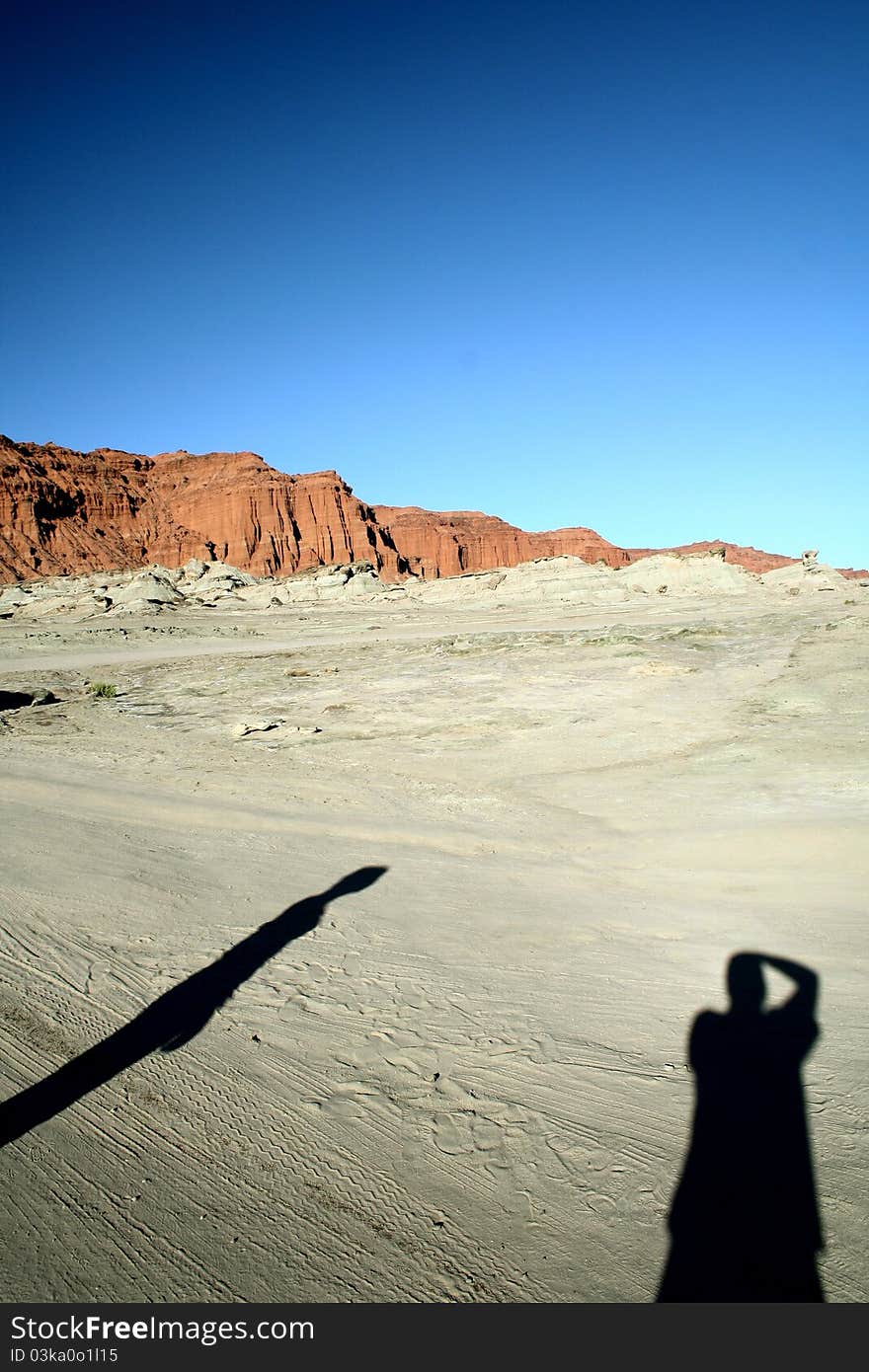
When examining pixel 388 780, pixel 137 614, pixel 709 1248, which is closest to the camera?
pixel 709 1248

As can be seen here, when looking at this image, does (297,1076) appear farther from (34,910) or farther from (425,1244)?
(34,910)

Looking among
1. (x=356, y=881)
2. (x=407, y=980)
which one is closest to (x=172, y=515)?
(x=356, y=881)

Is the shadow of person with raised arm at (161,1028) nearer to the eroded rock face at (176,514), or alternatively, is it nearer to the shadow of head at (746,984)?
the shadow of head at (746,984)

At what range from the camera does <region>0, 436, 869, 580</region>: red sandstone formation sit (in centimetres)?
9775

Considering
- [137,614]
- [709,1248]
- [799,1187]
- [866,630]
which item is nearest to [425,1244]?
[709,1248]

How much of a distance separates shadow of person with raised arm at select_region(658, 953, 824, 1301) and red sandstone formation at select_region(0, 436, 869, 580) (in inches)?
3794

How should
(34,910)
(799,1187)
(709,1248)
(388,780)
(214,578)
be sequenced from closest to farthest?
(709,1248) → (799,1187) → (34,910) → (388,780) → (214,578)

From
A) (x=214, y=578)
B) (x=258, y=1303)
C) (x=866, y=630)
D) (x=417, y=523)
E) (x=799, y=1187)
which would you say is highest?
(x=417, y=523)

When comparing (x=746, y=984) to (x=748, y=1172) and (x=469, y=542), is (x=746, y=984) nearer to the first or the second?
(x=748, y=1172)

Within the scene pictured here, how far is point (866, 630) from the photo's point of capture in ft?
62.2

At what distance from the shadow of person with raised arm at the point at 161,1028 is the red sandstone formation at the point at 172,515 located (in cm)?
9585

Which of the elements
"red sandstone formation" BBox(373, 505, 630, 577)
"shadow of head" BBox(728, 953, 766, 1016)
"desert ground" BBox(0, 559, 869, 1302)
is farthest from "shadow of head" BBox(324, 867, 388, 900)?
"red sandstone formation" BBox(373, 505, 630, 577)

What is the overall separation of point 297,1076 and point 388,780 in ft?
19.2

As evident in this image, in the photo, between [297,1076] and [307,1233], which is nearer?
[307,1233]
